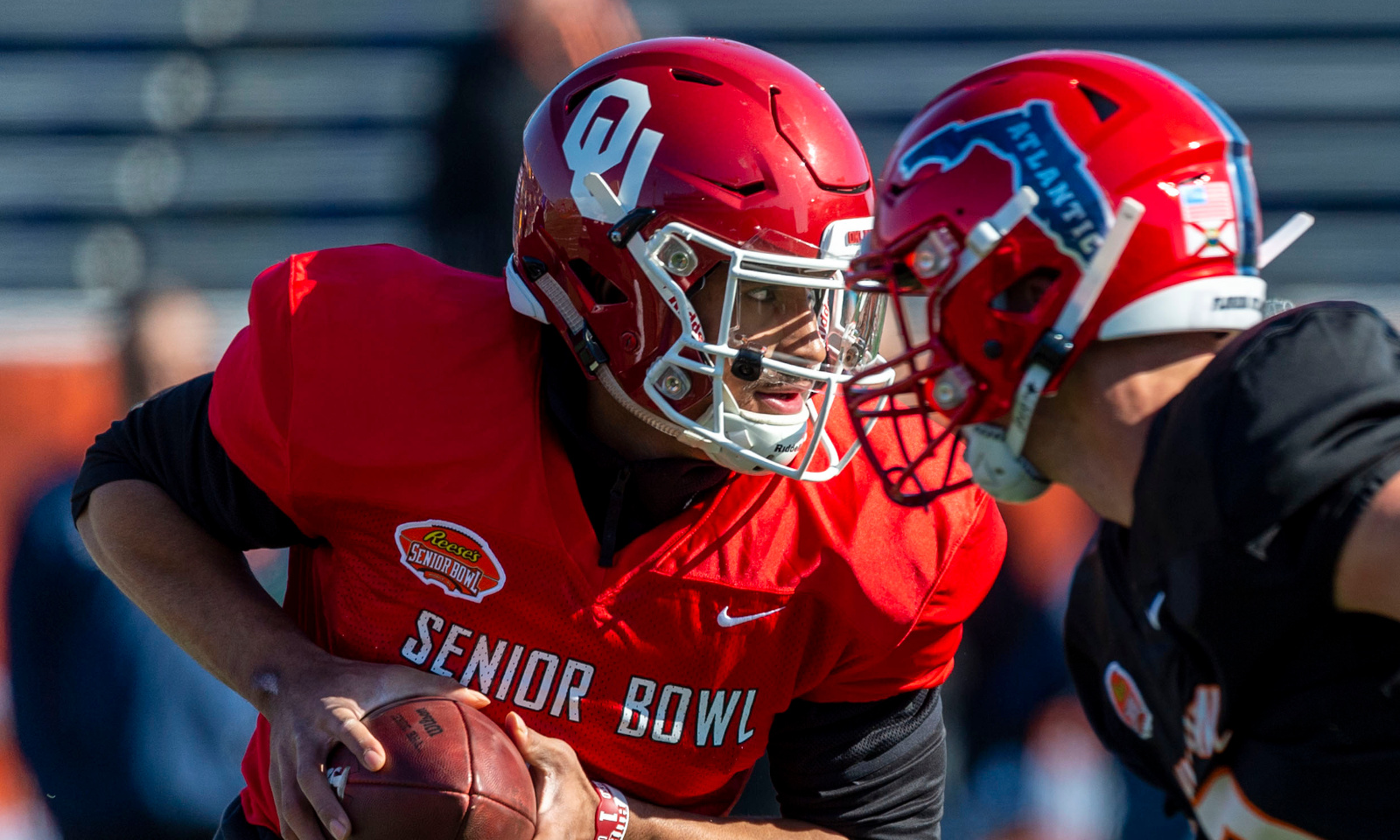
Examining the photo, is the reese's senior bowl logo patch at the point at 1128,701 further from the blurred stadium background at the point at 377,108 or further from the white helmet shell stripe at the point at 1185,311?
the blurred stadium background at the point at 377,108

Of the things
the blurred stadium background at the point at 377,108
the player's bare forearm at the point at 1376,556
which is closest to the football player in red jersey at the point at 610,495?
the player's bare forearm at the point at 1376,556

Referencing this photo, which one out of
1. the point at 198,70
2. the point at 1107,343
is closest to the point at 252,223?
the point at 198,70

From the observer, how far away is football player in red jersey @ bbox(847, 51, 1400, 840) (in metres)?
1.09

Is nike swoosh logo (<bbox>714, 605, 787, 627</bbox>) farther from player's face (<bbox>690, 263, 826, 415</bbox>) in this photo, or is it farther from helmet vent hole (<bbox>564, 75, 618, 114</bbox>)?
helmet vent hole (<bbox>564, 75, 618, 114</bbox>)

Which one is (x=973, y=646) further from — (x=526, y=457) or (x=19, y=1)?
(x=19, y=1)

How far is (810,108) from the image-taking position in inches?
71.3

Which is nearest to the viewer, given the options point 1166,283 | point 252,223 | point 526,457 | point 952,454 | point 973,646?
point 1166,283

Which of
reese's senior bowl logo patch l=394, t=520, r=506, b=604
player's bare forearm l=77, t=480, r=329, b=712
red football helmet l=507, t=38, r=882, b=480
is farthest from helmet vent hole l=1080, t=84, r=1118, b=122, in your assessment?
player's bare forearm l=77, t=480, r=329, b=712

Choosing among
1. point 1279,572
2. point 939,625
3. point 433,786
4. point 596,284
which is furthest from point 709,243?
point 1279,572

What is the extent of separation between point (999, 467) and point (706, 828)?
0.71 metres

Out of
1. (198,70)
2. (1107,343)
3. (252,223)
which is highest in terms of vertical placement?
(1107,343)

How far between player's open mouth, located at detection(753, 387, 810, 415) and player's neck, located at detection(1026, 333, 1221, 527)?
1.46 feet

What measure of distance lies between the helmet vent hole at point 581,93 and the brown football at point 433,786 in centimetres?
82

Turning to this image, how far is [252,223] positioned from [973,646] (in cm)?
230
